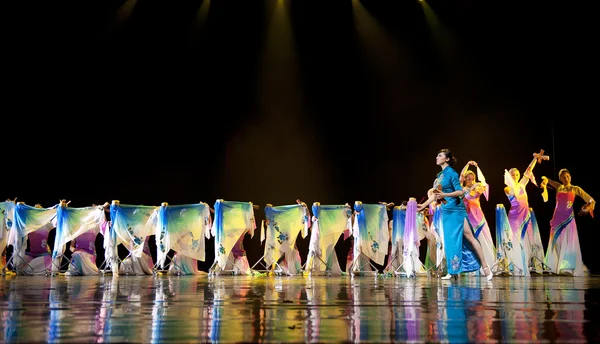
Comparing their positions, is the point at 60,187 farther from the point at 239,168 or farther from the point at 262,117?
the point at 262,117

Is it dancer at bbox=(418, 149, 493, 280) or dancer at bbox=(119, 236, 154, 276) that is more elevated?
dancer at bbox=(418, 149, 493, 280)

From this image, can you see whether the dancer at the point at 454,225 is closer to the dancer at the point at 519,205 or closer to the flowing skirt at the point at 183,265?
the dancer at the point at 519,205

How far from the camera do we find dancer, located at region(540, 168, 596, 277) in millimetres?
8352

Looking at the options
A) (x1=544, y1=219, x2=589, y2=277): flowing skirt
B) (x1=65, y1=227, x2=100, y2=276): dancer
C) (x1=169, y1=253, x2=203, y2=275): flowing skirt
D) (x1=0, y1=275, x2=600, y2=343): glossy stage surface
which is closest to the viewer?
(x1=0, y1=275, x2=600, y2=343): glossy stage surface

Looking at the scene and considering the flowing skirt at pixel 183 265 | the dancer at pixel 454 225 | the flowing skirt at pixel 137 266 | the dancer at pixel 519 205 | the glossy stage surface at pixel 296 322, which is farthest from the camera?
the flowing skirt at pixel 183 265

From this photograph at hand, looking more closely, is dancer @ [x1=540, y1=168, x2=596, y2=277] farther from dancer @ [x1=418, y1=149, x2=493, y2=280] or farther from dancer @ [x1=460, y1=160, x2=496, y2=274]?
dancer @ [x1=418, y1=149, x2=493, y2=280]

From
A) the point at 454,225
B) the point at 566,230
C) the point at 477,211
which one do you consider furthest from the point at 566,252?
the point at 454,225

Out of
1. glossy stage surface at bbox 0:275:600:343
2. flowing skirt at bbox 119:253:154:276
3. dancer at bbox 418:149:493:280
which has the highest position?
dancer at bbox 418:149:493:280

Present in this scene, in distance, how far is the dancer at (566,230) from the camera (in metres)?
8.35

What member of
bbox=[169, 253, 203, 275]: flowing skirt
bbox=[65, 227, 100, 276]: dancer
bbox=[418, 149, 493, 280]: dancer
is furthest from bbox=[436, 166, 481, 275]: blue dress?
bbox=[65, 227, 100, 276]: dancer

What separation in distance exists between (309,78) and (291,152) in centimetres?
167

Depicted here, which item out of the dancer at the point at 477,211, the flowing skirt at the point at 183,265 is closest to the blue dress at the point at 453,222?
the dancer at the point at 477,211

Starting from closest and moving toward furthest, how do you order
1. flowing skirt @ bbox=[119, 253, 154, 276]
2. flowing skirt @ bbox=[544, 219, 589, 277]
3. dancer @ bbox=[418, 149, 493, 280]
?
dancer @ bbox=[418, 149, 493, 280] < flowing skirt @ bbox=[544, 219, 589, 277] < flowing skirt @ bbox=[119, 253, 154, 276]

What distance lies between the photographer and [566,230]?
334 inches
